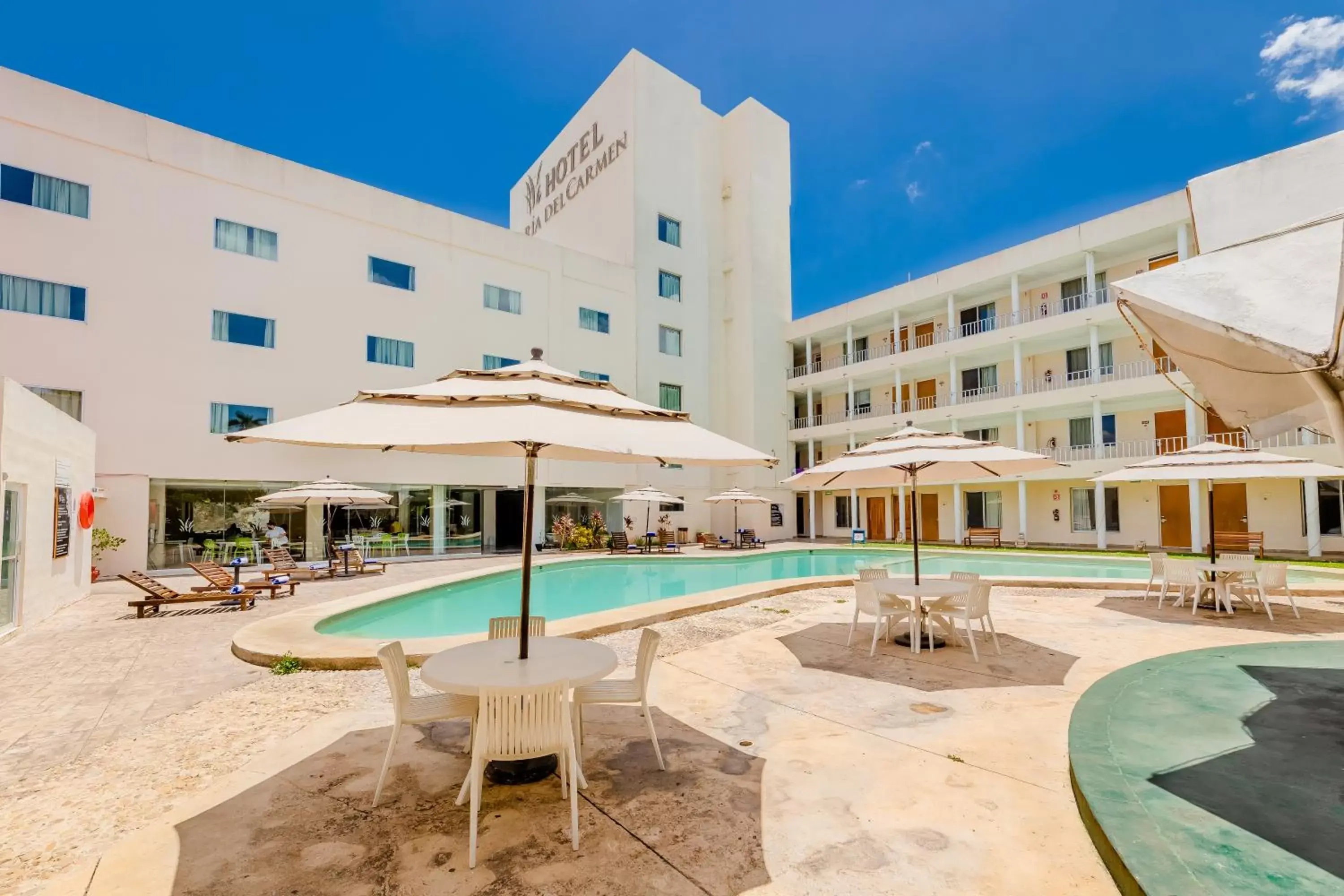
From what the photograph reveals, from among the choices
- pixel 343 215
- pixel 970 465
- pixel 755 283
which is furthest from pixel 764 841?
pixel 755 283

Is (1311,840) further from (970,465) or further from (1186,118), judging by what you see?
(1186,118)

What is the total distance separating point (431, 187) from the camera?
4078cm

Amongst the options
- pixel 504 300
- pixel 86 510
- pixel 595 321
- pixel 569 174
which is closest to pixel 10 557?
pixel 86 510

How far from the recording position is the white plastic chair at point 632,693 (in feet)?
12.3

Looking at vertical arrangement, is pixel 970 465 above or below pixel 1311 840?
above

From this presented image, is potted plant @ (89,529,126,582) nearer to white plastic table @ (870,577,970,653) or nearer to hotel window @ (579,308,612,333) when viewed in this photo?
hotel window @ (579,308,612,333)

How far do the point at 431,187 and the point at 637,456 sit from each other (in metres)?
43.9

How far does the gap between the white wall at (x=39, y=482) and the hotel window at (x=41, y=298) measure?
658 centimetres

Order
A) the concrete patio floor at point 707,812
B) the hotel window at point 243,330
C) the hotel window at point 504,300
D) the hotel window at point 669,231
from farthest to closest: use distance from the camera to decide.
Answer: the hotel window at point 669,231 < the hotel window at point 504,300 < the hotel window at point 243,330 < the concrete patio floor at point 707,812

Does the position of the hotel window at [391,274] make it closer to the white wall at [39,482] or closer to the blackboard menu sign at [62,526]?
the white wall at [39,482]

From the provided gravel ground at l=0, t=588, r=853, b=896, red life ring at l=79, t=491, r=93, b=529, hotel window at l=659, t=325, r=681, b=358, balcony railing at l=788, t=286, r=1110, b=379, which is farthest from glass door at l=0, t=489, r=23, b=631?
balcony railing at l=788, t=286, r=1110, b=379

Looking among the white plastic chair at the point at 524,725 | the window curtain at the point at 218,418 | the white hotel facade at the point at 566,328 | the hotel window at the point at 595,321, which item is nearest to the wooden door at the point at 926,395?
the white hotel facade at the point at 566,328

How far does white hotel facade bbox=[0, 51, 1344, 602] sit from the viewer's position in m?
15.6

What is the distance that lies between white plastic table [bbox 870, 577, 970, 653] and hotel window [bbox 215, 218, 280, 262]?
19.3 meters
